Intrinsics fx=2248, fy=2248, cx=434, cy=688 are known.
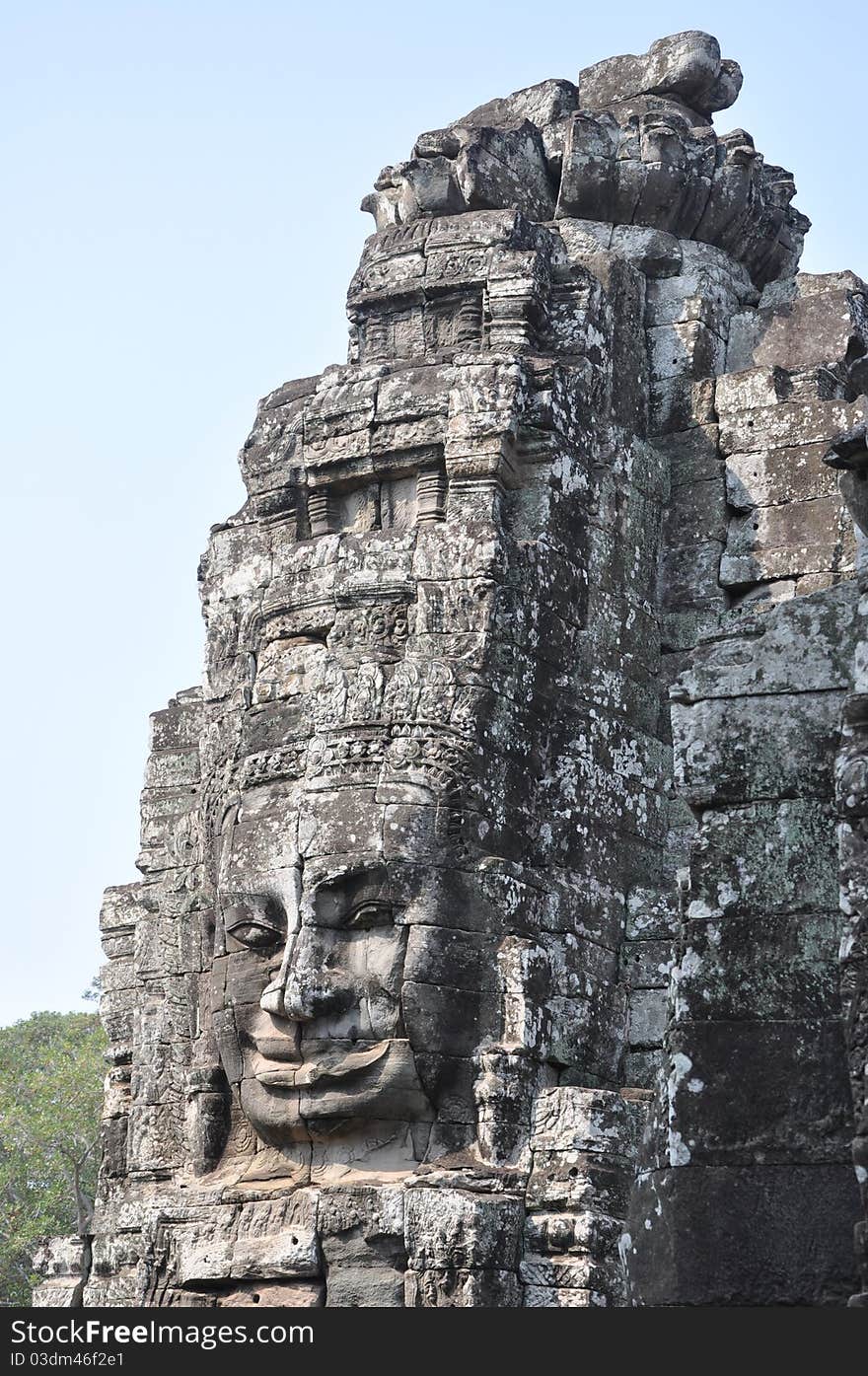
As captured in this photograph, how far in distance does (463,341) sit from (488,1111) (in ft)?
14.8

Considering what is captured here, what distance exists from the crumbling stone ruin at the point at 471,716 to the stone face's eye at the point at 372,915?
2 cm

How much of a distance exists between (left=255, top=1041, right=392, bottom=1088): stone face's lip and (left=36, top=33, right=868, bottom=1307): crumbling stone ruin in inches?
1.1

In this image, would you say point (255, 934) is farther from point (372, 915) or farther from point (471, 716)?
point (471, 716)

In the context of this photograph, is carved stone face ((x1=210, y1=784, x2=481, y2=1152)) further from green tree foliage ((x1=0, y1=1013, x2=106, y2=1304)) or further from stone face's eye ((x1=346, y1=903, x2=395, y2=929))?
green tree foliage ((x1=0, y1=1013, x2=106, y2=1304))

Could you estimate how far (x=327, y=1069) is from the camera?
11.4 m

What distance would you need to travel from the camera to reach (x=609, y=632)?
495 inches

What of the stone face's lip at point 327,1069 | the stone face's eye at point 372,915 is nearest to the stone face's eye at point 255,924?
the stone face's eye at point 372,915

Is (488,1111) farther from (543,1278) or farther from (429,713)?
(429,713)

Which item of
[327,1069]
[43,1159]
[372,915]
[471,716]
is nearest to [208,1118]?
[327,1069]

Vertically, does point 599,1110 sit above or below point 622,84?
below

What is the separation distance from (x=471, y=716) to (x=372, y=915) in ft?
3.77

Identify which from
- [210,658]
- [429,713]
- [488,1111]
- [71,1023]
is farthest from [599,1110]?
[71,1023]

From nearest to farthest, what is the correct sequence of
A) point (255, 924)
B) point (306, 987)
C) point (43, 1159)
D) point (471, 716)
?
point (306, 987) < point (471, 716) < point (255, 924) < point (43, 1159)

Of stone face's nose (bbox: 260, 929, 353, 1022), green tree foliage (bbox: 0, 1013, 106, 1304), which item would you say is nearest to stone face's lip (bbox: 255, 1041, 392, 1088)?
stone face's nose (bbox: 260, 929, 353, 1022)
